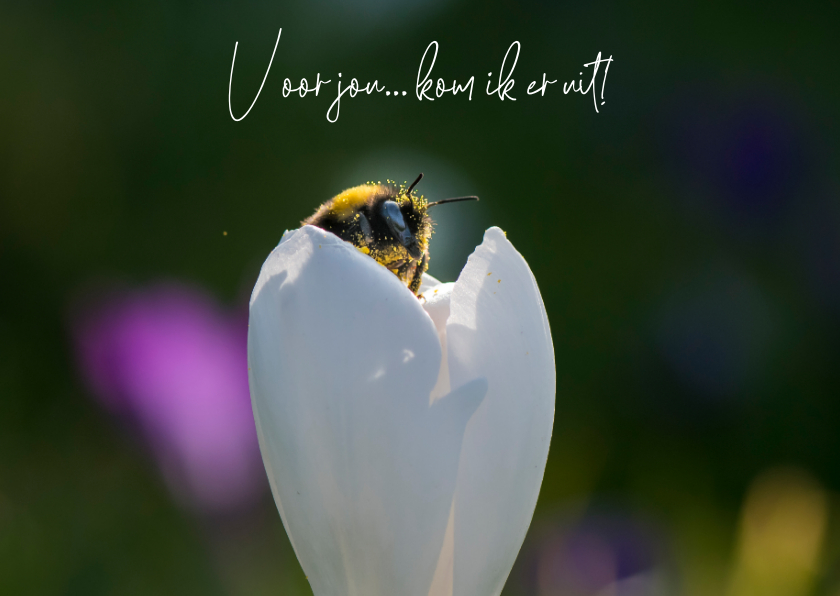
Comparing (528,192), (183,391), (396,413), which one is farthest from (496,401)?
(528,192)

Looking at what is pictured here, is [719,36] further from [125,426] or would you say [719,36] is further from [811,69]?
[125,426]

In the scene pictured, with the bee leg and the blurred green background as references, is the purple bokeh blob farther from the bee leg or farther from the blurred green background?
the bee leg

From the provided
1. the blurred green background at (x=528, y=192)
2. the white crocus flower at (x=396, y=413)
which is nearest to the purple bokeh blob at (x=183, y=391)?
the blurred green background at (x=528, y=192)

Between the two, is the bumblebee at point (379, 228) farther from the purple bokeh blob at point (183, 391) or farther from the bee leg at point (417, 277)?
the purple bokeh blob at point (183, 391)

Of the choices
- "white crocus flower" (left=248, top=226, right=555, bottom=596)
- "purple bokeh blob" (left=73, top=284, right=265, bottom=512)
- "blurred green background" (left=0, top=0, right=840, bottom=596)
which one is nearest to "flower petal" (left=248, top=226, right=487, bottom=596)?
"white crocus flower" (left=248, top=226, right=555, bottom=596)

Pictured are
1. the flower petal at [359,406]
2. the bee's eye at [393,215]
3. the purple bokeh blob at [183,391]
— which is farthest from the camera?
the purple bokeh blob at [183,391]

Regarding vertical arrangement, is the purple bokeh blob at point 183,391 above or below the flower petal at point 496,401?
below
